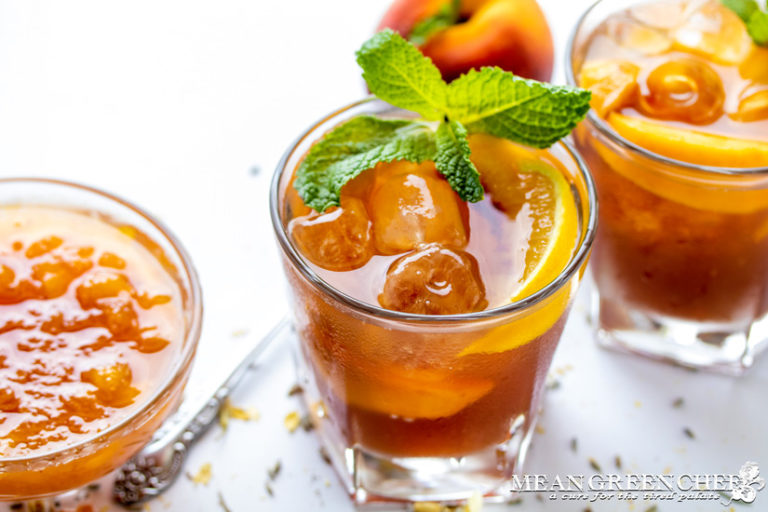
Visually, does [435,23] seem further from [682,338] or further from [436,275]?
[436,275]

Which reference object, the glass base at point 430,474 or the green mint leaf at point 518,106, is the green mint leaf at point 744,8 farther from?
the glass base at point 430,474

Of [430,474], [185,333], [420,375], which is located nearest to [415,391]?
[420,375]

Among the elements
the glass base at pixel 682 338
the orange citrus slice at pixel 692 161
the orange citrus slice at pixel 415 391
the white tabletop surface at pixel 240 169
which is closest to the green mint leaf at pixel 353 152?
the orange citrus slice at pixel 415 391

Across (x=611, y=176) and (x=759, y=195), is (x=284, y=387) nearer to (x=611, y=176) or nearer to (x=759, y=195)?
(x=611, y=176)

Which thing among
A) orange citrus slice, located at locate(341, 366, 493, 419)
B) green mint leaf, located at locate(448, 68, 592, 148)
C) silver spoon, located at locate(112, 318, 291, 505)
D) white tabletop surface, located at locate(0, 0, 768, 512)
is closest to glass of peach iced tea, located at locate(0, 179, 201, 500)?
silver spoon, located at locate(112, 318, 291, 505)

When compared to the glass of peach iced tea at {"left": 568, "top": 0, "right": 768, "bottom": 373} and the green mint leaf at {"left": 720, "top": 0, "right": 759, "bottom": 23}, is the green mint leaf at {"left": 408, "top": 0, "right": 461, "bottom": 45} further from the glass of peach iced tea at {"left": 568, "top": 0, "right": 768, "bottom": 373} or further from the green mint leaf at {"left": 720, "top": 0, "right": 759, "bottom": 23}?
the green mint leaf at {"left": 720, "top": 0, "right": 759, "bottom": 23}

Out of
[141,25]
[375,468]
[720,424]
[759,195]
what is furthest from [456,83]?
[141,25]
